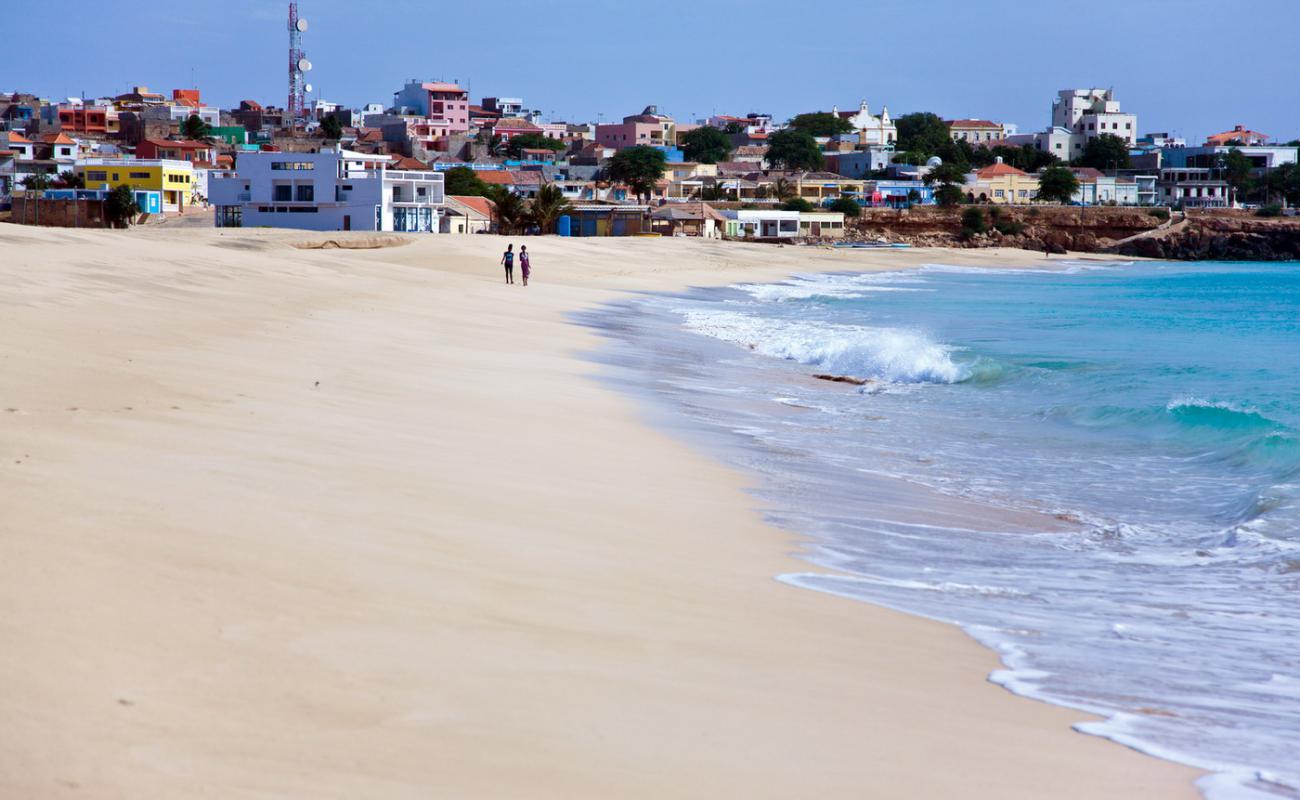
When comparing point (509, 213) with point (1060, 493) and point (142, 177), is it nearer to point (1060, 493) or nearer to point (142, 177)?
point (142, 177)

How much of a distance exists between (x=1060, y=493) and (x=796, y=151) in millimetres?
127455

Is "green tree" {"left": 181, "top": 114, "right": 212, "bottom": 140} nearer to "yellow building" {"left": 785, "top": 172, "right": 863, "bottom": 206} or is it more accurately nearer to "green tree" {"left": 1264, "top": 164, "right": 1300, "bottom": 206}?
"yellow building" {"left": 785, "top": 172, "right": 863, "bottom": 206}

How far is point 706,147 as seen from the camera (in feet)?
475

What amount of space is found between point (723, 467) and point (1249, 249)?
375 feet

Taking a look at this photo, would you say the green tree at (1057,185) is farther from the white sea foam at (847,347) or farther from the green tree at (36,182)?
the white sea foam at (847,347)

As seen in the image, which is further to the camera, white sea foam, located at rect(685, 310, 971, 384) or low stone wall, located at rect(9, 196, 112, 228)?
low stone wall, located at rect(9, 196, 112, 228)

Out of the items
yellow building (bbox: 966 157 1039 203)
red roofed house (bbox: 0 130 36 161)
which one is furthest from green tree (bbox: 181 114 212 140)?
yellow building (bbox: 966 157 1039 203)

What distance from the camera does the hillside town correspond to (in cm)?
6184

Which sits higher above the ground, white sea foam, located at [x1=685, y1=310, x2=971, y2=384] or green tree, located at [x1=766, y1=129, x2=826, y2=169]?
green tree, located at [x1=766, y1=129, x2=826, y2=169]

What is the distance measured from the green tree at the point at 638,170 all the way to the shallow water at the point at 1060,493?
79.8m

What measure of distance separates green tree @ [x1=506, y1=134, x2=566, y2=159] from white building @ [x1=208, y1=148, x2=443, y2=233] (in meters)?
70.1

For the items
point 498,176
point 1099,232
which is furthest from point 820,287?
point 1099,232

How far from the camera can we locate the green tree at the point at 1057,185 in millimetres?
121688

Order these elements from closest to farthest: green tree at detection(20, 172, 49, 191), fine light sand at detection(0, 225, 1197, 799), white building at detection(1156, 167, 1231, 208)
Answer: fine light sand at detection(0, 225, 1197, 799), green tree at detection(20, 172, 49, 191), white building at detection(1156, 167, 1231, 208)
